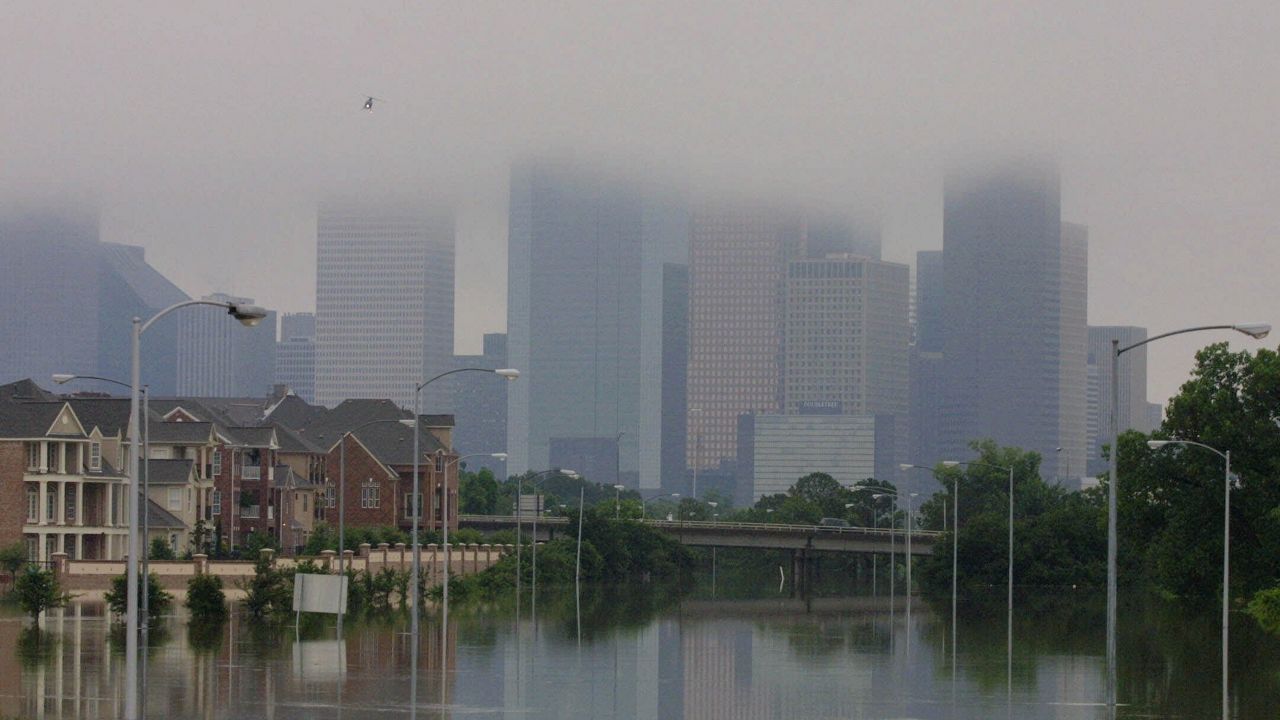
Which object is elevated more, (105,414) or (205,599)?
(105,414)

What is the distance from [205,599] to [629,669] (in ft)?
81.9

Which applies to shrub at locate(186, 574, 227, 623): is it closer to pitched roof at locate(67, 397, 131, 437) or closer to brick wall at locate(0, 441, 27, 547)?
brick wall at locate(0, 441, 27, 547)

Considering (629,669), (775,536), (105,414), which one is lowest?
(775,536)

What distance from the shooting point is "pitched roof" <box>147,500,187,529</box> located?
329 ft

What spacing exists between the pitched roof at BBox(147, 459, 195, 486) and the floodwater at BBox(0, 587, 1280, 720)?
23.3m

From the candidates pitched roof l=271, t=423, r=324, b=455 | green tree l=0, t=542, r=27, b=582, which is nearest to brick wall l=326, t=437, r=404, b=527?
pitched roof l=271, t=423, r=324, b=455

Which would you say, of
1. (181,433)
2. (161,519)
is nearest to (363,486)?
(181,433)

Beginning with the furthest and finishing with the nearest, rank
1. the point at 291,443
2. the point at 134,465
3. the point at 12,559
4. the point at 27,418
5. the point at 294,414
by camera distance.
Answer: the point at 294,414
the point at 291,443
the point at 27,418
the point at 12,559
the point at 134,465

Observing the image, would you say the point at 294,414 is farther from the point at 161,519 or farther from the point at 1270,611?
the point at 1270,611

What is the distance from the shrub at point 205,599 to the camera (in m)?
70.8

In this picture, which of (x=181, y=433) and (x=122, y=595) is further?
(x=181, y=433)

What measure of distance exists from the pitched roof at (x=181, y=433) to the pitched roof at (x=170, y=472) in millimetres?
1473

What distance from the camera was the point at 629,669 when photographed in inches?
2035

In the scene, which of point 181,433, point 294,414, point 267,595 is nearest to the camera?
point 267,595
